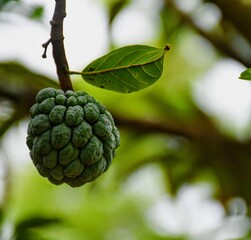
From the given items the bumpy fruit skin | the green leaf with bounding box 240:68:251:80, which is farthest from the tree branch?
the green leaf with bounding box 240:68:251:80

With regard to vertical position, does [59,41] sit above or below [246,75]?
above

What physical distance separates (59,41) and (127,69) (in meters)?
0.20

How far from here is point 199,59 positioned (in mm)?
4512

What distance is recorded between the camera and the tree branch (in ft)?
4.74

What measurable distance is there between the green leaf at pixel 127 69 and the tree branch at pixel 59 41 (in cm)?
9

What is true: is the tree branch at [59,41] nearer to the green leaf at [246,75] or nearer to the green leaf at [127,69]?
the green leaf at [127,69]

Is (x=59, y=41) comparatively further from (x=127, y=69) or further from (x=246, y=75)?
(x=246, y=75)

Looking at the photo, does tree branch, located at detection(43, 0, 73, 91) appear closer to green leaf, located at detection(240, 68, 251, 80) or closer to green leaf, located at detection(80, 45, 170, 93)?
green leaf, located at detection(80, 45, 170, 93)

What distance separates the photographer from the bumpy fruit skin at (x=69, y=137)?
1.45 m

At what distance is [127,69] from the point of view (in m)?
1.59

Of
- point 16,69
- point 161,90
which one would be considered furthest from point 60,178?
point 161,90

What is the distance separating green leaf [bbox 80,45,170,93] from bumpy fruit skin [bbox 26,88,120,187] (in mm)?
107

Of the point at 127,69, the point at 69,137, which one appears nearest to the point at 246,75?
the point at 127,69

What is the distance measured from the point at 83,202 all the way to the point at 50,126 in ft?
10.2
